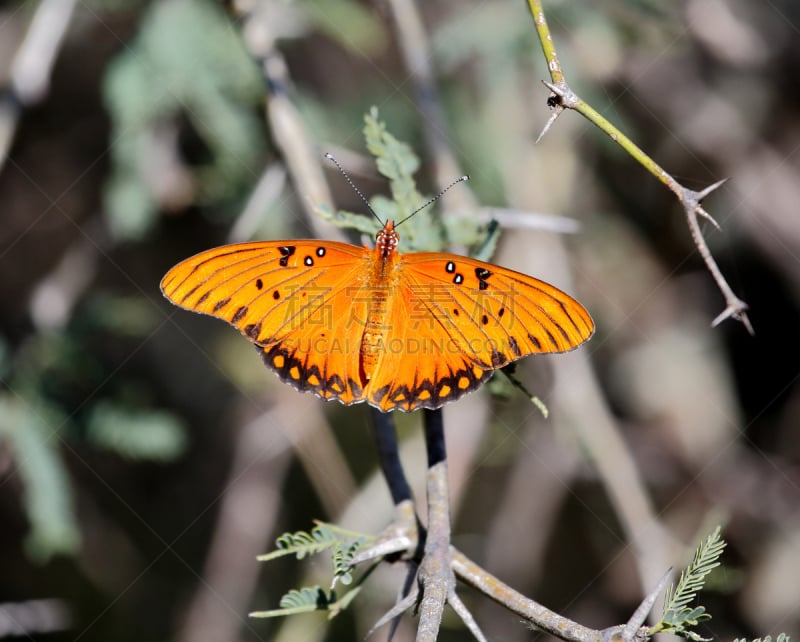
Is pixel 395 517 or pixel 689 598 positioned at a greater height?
pixel 395 517

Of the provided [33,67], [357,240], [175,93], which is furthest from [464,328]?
[33,67]

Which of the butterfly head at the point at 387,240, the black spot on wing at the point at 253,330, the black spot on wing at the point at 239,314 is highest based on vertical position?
the butterfly head at the point at 387,240

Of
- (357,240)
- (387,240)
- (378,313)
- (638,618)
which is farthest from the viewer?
(357,240)

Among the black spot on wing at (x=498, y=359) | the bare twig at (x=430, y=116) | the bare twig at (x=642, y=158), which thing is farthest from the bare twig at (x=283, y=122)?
the bare twig at (x=642, y=158)

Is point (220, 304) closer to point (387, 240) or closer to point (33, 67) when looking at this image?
point (387, 240)

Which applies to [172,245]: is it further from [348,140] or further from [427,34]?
[427,34]

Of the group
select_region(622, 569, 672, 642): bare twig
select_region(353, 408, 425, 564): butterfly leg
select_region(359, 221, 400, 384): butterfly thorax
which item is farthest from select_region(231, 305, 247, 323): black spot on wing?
select_region(622, 569, 672, 642): bare twig

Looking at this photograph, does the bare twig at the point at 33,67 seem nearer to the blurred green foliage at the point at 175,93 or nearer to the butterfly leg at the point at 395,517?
the blurred green foliage at the point at 175,93

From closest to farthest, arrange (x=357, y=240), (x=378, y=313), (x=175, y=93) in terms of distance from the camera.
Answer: (x=378, y=313) → (x=357, y=240) → (x=175, y=93)

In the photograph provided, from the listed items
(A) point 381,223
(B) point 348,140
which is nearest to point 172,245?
(B) point 348,140
